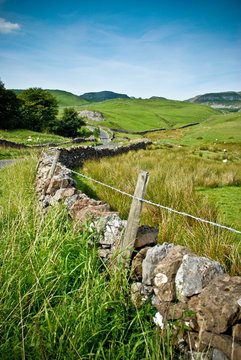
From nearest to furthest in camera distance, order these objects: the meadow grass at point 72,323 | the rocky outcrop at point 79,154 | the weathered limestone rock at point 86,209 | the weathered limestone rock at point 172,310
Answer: the meadow grass at point 72,323
the weathered limestone rock at point 172,310
the weathered limestone rock at point 86,209
the rocky outcrop at point 79,154

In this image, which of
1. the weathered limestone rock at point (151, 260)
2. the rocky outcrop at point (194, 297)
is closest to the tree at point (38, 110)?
the weathered limestone rock at point (151, 260)

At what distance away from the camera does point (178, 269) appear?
196cm

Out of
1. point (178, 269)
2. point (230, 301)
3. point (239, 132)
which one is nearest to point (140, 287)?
point (178, 269)

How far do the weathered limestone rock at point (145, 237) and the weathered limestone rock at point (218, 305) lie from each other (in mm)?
765

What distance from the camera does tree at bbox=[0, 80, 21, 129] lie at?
26922 millimetres

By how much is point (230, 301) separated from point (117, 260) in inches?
45.7

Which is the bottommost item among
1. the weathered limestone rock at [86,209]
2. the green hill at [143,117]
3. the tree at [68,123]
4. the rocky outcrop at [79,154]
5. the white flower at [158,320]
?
the white flower at [158,320]

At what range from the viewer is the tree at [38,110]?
3175cm

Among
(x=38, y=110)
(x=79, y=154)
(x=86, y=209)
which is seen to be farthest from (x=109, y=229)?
(x=38, y=110)

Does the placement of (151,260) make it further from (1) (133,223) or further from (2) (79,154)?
(2) (79,154)

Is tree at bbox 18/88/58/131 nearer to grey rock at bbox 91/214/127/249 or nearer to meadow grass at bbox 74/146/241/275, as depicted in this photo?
meadow grass at bbox 74/146/241/275

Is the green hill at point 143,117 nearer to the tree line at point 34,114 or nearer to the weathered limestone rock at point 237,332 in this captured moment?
the tree line at point 34,114

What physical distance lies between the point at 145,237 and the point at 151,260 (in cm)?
32

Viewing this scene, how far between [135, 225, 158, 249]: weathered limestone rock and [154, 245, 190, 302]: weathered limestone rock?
0.36 metres
